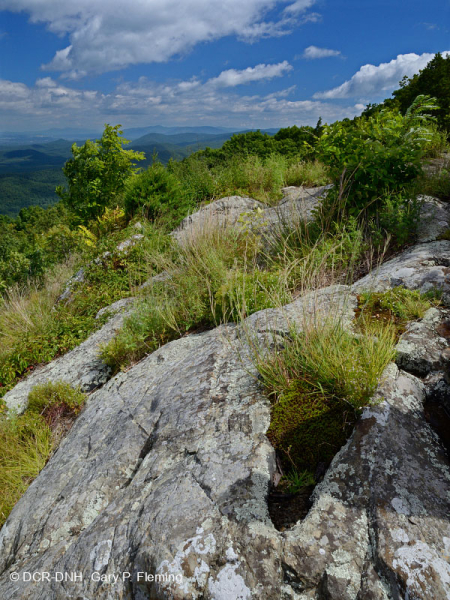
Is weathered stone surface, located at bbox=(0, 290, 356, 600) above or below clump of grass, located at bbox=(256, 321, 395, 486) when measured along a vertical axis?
below

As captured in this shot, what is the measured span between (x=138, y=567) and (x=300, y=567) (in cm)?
84

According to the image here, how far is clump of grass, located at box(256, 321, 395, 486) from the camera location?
2.15 m

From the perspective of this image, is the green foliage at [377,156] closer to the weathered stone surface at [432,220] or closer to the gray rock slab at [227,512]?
the weathered stone surface at [432,220]

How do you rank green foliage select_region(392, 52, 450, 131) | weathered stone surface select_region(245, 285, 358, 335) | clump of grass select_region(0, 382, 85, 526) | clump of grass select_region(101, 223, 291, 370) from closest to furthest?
weathered stone surface select_region(245, 285, 358, 335) < clump of grass select_region(0, 382, 85, 526) < clump of grass select_region(101, 223, 291, 370) < green foliage select_region(392, 52, 450, 131)

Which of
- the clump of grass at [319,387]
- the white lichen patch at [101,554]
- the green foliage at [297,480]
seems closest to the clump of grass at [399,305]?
the clump of grass at [319,387]

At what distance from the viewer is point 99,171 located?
1218 cm

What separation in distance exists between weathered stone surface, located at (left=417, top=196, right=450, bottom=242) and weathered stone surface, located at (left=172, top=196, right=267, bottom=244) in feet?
9.87

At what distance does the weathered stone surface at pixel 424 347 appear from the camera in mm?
2479

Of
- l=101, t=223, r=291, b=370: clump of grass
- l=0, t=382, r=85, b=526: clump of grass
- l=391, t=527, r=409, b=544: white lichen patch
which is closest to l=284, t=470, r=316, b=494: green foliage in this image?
l=391, t=527, r=409, b=544: white lichen patch

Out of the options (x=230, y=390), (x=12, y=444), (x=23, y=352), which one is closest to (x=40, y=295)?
(x=23, y=352)

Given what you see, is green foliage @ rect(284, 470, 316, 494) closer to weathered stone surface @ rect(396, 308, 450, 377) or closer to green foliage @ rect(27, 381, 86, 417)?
weathered stone surface @ rect(396, 308, 450, 377)

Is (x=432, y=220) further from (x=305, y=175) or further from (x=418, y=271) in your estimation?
(x=305, y=175)

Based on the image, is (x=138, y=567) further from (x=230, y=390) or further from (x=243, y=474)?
(x=230, y=390)

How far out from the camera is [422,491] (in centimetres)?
173
